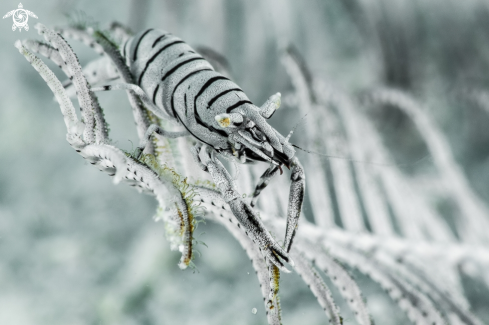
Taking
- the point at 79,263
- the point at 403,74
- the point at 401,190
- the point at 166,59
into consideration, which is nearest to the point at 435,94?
the point at 403,74

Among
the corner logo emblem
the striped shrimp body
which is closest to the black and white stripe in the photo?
the striped shrimp body

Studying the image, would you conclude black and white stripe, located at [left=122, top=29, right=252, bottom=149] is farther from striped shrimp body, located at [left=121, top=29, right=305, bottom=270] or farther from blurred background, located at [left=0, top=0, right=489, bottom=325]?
blurred background, located at [left=0, top=0, right=489, bottom=325]

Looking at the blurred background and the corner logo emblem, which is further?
the corner logo emblem

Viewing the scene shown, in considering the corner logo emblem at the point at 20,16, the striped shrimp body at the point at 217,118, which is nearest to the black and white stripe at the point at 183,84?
the striped shrimp body at the point at 217,118

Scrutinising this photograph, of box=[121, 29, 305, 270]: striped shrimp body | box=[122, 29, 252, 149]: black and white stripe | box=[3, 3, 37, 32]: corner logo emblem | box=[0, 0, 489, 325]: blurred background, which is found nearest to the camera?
box=[121, 29, 305, 270]: striped shrimp body

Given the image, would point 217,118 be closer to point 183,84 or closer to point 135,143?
point 183,84

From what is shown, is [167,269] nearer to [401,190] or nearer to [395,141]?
[401,190]

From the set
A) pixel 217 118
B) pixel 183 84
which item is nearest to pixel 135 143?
pixel 183 84
